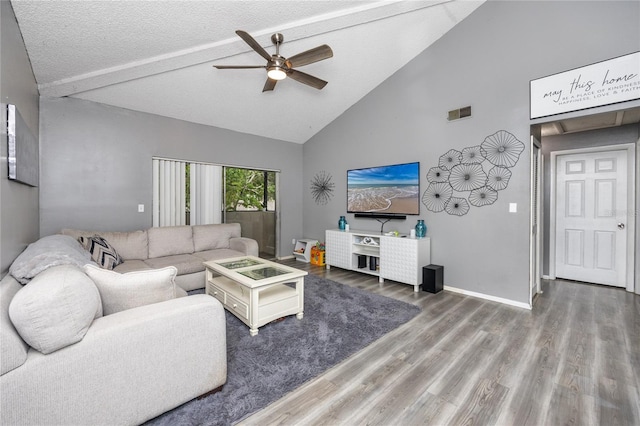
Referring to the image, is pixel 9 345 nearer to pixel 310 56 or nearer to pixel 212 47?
pixel 310 56

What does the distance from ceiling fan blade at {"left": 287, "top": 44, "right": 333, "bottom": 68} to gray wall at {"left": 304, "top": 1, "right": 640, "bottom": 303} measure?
2009 mm

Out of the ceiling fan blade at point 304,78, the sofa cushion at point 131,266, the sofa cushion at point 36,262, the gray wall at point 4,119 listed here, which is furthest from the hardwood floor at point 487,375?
the ceiling fan blade at point 304,78

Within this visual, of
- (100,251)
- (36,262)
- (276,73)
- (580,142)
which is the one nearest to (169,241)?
(100,251)

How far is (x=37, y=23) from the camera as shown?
88.4 inches

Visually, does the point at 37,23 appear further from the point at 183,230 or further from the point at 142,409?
the point at 142,409

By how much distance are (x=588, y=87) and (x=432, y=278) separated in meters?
2.62

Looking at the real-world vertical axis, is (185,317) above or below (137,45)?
below

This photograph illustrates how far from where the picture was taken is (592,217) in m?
3.97

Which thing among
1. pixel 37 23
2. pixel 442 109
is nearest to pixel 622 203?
pixel 442 109

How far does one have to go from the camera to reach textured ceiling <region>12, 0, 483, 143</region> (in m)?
2.40

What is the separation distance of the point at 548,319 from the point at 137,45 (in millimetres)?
5074

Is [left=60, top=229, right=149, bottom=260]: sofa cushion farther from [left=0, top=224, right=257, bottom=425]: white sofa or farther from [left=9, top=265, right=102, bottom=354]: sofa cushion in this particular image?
[left=9, top=265, right=102, bottom=354]: sofa cushion

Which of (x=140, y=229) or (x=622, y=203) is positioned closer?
(x=622, y=203)

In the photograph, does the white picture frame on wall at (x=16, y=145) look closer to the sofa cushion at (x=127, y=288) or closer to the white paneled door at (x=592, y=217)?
the sofa cushion at (x=127, y=288)
